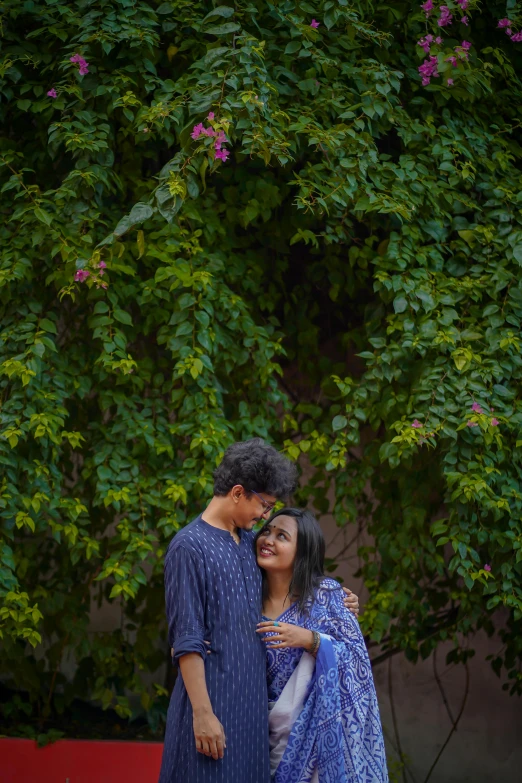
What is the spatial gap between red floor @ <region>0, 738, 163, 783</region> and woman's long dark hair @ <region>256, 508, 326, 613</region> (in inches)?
56.0

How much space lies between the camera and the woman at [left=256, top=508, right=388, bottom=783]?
249cm

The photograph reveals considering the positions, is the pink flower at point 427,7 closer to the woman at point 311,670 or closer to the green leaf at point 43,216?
the green leaf at point 43,216

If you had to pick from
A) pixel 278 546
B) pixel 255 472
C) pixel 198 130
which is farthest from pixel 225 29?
pixel 278 546

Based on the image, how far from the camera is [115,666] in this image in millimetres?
3812

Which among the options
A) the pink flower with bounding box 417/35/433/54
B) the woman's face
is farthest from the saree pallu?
the pink flower with bounding box 417/35/433/54

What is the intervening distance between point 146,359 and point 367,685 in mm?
1608

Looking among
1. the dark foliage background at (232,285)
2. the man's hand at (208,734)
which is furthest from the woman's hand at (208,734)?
the dark foliage background at (232,285)

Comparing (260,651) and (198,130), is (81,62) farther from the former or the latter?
(260,651)

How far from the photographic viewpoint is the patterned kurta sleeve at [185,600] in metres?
2.29

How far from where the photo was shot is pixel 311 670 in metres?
2.55

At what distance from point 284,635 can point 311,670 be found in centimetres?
17

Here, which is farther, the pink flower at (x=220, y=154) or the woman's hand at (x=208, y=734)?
the pink flower at (x=220, y=154)

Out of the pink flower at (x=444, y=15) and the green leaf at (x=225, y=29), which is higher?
the pink flower at (x=444, y=15)

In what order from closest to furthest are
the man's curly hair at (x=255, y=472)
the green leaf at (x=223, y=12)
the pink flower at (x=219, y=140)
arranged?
1. the man's curly hair at (x=255, y=472)
2. the pink flower at (x=219, y=140)
3. the green leaf at (x=223, y=12)
